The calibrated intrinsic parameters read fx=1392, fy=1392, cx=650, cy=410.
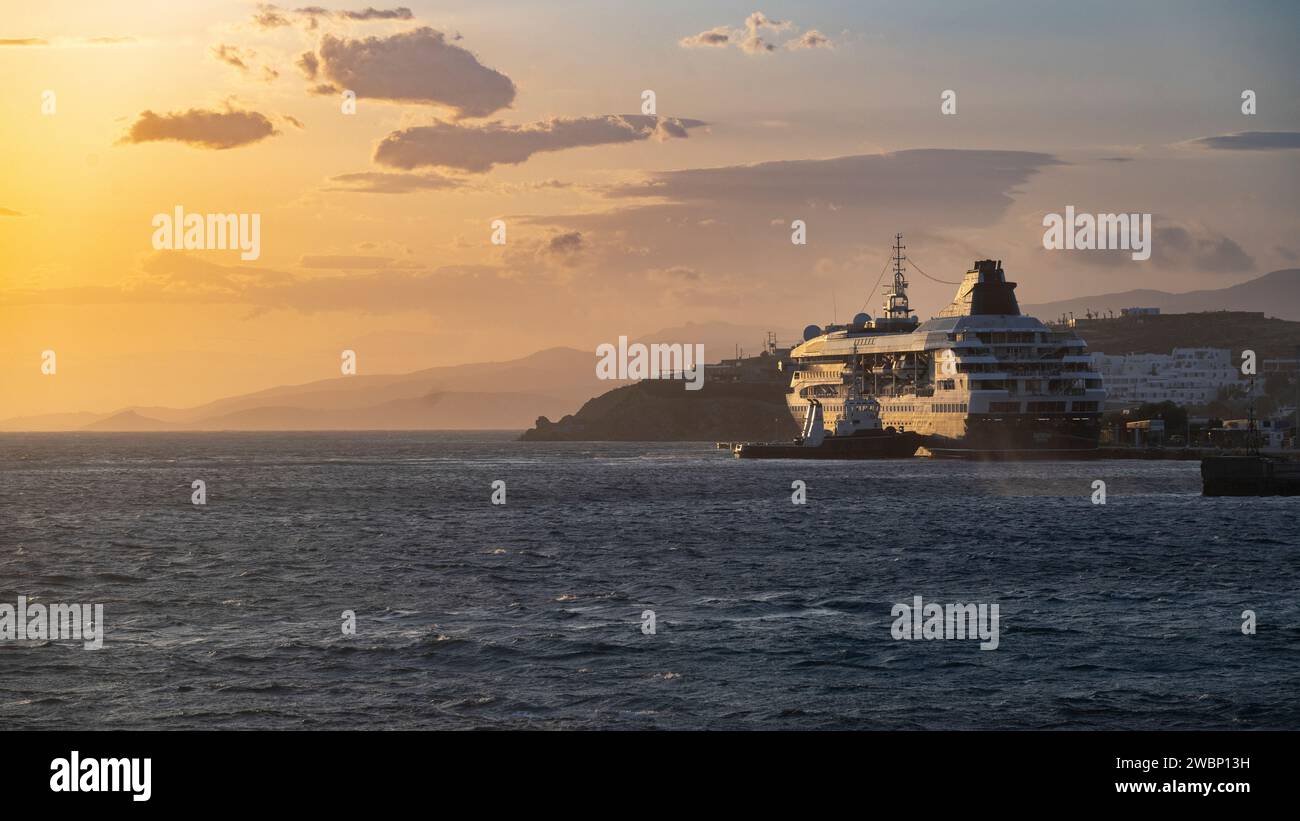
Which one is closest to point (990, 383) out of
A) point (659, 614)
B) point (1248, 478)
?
point (1248, 478)

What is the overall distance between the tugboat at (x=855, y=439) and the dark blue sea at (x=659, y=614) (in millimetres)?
78709

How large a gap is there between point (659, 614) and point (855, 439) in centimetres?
13448

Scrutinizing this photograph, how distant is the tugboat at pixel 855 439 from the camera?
17188 cm

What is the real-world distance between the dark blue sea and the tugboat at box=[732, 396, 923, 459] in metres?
78.7

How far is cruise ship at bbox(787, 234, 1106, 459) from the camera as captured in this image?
165 m

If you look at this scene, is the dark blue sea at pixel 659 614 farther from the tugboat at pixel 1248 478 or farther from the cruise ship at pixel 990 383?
the cruise ship at pixel 990 383

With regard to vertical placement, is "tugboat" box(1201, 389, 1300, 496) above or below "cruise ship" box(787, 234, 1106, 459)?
below

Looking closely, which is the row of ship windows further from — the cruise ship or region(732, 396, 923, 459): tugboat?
region(732, 396, 923, 459): tugboat

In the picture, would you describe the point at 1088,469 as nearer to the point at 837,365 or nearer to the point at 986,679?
the point at 837,365

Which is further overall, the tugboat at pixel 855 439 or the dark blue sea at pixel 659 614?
the tugboat at pixel 855 439

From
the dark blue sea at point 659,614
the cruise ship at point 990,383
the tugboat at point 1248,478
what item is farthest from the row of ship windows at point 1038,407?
the tugboat at point 1248,478

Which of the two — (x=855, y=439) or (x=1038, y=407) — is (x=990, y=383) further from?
(x=855, y=439)

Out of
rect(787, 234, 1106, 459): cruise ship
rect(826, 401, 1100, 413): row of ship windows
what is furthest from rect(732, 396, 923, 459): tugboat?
rect(826, 401, 1100, 413): row of ship windows
